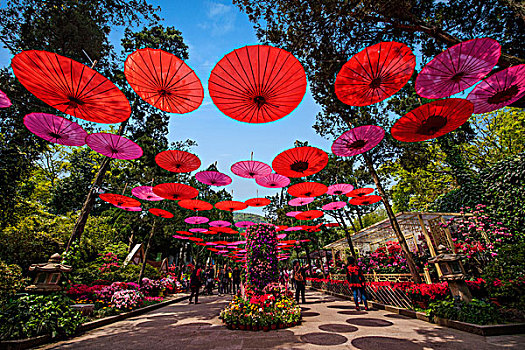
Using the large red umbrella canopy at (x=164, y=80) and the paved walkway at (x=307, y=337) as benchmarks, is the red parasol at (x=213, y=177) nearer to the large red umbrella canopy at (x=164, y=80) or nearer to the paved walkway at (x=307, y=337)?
the large red umbrella canopy at (x=164, y=80)

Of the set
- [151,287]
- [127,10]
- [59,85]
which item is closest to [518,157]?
[59,85]

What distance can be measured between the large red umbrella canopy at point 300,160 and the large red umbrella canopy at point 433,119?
2.29 meters

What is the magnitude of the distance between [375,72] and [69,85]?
6.30 m

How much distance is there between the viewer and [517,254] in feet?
20.4

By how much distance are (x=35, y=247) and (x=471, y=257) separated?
785 inches

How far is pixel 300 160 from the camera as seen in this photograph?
7375mm

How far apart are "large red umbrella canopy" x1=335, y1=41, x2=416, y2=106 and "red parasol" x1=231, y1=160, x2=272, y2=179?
4.11 meters

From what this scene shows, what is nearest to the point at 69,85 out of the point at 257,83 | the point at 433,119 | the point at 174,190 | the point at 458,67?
the point at 257,83

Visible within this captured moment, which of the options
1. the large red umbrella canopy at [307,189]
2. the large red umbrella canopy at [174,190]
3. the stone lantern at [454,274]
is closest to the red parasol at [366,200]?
the large red umbrella canopy at [307,189]

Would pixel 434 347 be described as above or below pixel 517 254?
below

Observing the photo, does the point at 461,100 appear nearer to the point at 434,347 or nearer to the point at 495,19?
the point at 495,19

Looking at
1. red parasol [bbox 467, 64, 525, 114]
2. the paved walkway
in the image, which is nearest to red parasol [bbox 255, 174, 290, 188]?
the paved walkway

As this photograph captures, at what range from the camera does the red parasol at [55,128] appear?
5410 millimetres

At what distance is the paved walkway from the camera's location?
14.5 feet
